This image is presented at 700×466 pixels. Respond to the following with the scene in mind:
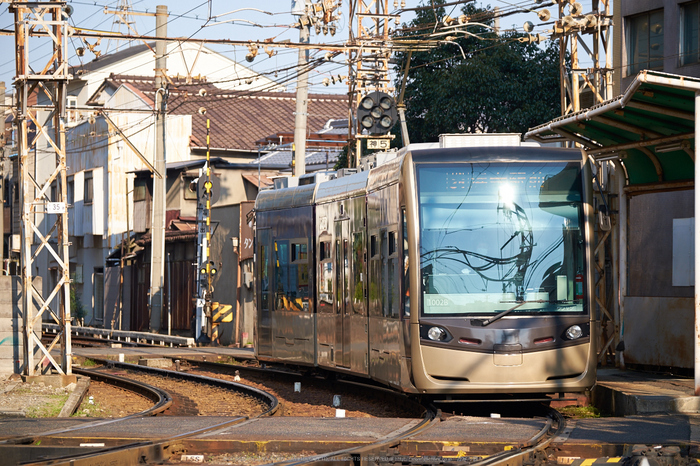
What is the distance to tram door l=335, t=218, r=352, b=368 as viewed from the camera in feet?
48.6

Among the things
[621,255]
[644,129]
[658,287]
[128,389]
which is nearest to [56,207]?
[128,389]

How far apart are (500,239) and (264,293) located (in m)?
7.29

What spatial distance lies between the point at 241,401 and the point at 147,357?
1022cm

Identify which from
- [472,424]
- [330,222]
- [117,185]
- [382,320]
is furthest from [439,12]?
[472,424]

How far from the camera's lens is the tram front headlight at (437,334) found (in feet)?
37.9

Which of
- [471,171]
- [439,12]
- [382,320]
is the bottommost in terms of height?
[382,320]

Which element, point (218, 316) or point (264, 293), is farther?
point (218, 316)

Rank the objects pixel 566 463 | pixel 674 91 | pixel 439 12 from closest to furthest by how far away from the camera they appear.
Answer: pixel 566 463 → pixel 674 91 → pixel 439 12

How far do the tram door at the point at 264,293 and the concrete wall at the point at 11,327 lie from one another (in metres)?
3.76

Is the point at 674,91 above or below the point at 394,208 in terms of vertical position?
above

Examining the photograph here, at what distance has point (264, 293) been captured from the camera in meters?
18.3

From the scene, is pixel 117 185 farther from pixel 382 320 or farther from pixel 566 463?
pixel 566 463

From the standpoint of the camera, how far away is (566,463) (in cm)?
855

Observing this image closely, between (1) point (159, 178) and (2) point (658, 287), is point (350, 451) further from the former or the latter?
(1) point (159, 178)
